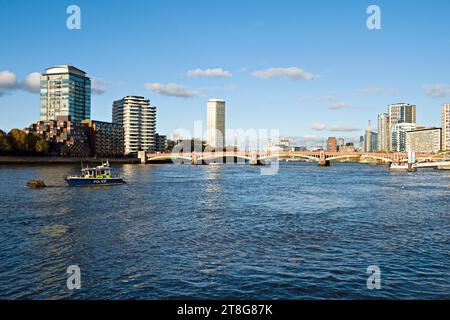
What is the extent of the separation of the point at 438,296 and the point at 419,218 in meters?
20.7

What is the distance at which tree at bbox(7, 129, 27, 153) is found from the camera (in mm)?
142250

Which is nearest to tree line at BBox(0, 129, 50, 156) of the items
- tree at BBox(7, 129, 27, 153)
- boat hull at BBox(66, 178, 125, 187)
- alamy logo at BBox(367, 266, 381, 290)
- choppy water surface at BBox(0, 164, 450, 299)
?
tree at BBox(7, 129, 27, 153)

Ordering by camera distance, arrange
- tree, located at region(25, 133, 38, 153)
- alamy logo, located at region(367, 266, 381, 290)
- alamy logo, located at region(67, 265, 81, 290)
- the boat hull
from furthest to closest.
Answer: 1. tree, located at region(25, 133, 38, 153)
2. the boat hull
3. alamy logo, located at region(367, 266, 381, 290)
4. alamy logo, located at region(67, 265, 81, 290)

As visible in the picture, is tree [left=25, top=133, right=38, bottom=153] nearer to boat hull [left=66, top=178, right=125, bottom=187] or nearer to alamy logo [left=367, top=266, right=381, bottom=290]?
boat hull [left=66, top=178, right=125, bottom=187]

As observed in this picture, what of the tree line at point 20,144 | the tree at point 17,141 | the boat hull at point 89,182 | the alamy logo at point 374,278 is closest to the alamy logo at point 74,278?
the alamy logo at point 374,278

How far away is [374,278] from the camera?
17469 mm

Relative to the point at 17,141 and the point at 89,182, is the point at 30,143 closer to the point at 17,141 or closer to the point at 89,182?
the point at 17,141

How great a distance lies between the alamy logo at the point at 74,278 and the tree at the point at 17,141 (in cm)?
13984

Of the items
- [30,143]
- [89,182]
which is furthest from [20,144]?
[89,182]

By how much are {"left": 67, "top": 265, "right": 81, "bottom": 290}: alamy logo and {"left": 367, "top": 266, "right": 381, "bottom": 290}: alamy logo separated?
475 inches

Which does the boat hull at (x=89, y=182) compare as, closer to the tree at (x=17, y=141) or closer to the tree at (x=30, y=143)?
the tree at (x=17, y=141)

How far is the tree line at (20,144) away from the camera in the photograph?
13641cm
